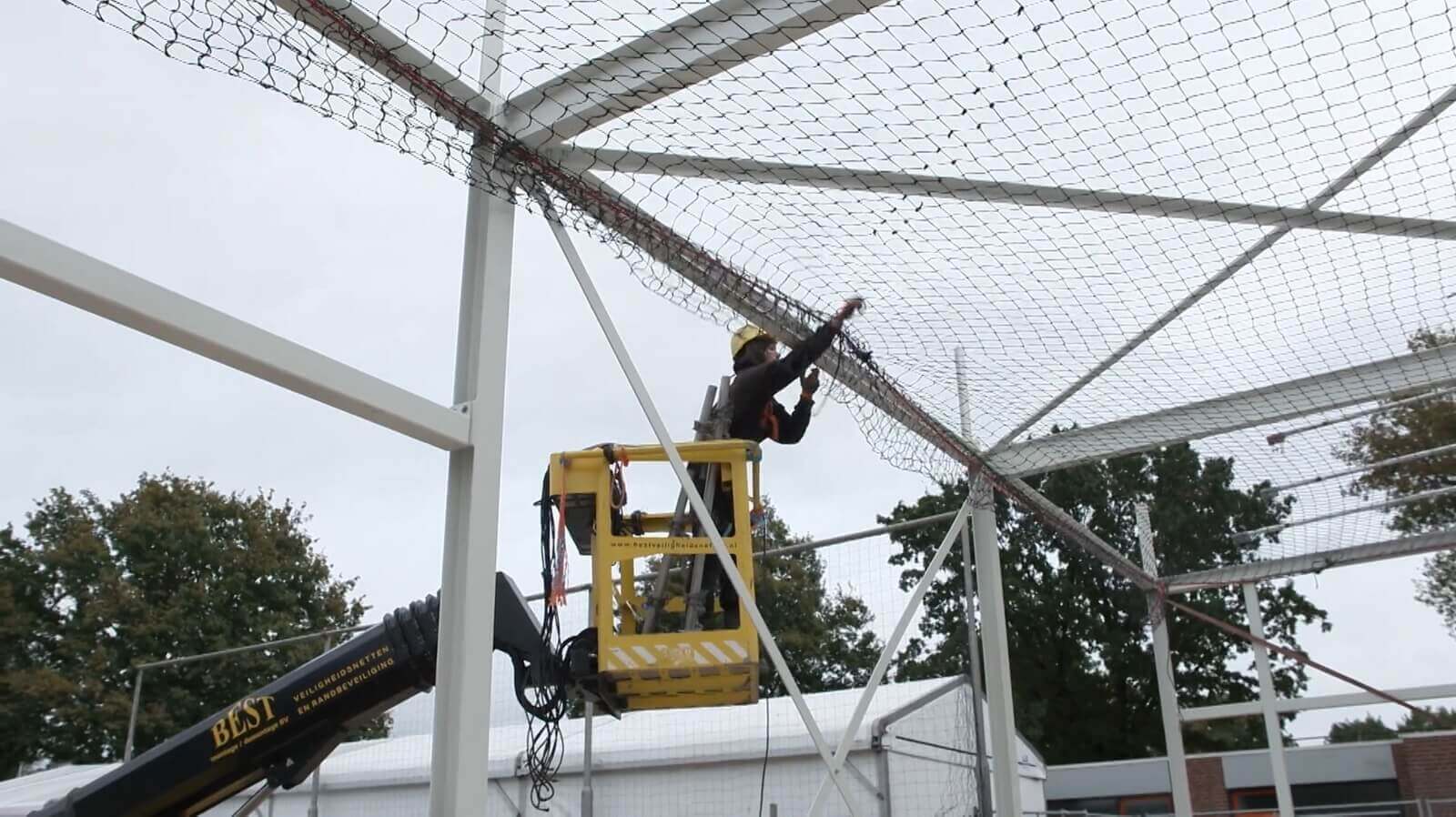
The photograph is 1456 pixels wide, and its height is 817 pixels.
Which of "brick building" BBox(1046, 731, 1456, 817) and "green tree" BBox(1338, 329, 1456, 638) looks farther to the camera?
"brick building" BBox(1046, 731, 1456, 817)

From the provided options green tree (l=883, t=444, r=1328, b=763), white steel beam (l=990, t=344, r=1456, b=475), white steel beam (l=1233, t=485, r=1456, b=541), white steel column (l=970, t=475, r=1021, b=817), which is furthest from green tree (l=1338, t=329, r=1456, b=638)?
green tree (l=883, t=444, r=1328, b=763)

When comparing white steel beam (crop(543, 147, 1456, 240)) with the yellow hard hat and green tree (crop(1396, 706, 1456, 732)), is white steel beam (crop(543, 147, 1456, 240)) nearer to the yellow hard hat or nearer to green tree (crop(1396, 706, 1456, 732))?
the yellow hard hat

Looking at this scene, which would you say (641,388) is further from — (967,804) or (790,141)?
(967,804)

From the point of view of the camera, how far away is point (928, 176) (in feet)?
14.8

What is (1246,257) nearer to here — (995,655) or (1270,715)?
(995,655)

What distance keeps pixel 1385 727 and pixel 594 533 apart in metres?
37.4

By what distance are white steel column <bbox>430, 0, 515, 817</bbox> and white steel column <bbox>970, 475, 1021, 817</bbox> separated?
365 centimetres

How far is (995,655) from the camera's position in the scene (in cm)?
655

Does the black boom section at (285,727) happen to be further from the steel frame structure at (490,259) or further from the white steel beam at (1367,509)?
the white steel beam at (1367,509)

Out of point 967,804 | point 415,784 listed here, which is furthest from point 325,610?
point 967,804

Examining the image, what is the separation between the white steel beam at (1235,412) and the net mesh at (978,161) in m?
0.04

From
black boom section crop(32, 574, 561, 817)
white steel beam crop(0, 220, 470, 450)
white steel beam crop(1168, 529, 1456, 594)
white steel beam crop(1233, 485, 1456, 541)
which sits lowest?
black boom section crop(32, 574, 561, 817)

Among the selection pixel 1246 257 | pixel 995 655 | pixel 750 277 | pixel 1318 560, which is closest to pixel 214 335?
pixel 750 277

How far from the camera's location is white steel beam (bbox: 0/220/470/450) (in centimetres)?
263
